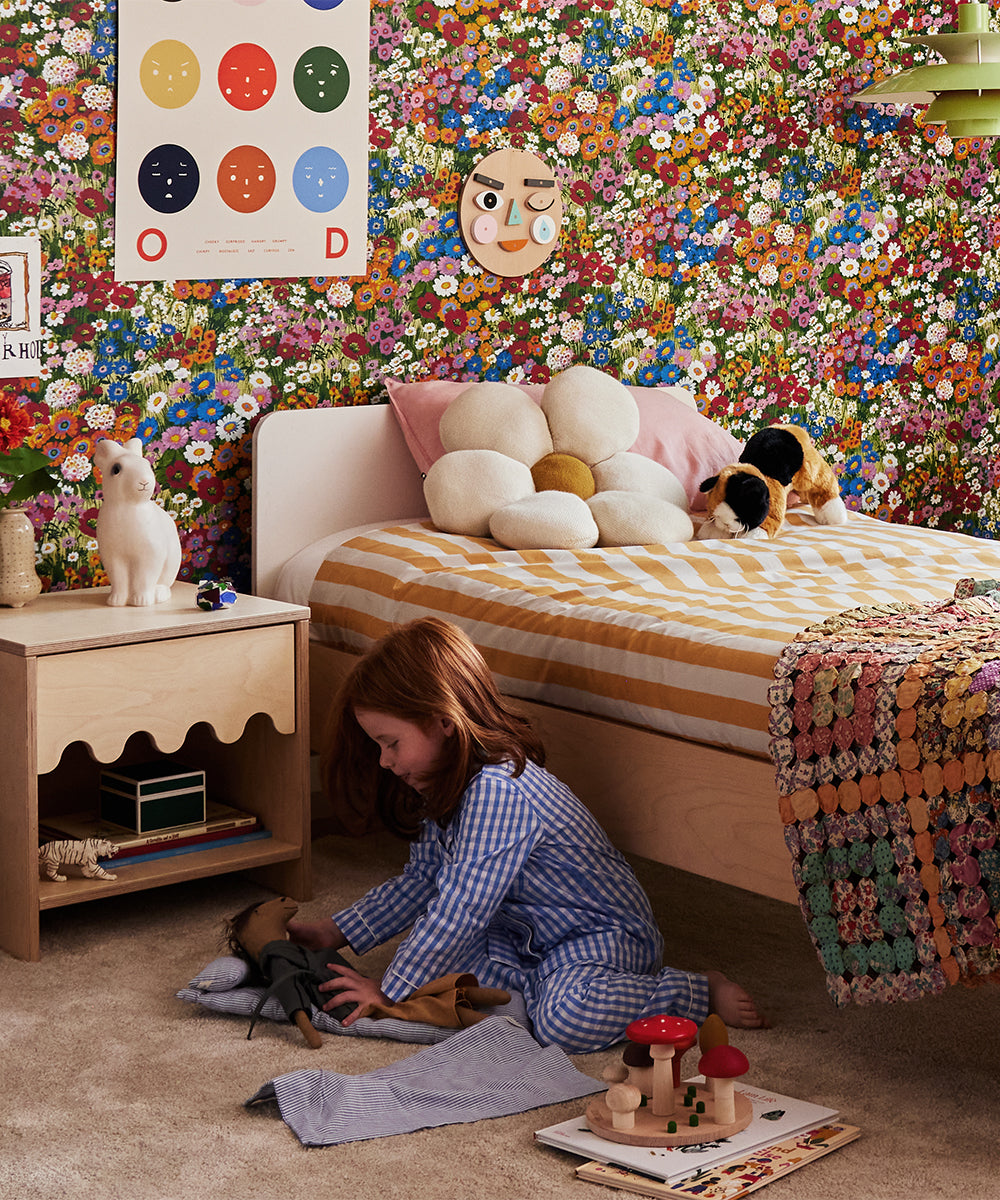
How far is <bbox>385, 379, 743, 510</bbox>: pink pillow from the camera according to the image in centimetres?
308

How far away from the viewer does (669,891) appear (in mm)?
2633

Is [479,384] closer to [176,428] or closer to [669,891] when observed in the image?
[176,428]

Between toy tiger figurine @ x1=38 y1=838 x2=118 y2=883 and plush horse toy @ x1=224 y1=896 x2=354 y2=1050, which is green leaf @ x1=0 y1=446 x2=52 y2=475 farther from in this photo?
plush horse toy @ x1=224 y1=896 x2=354 y2=1050

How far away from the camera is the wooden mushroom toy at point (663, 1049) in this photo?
5.67 feet

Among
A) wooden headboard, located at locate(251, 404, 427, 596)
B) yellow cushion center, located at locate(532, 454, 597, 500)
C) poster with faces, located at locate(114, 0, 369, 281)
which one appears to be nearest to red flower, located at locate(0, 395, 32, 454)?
poster with faces, located at locate(114, 0, 369, 281)

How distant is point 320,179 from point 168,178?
0.32m

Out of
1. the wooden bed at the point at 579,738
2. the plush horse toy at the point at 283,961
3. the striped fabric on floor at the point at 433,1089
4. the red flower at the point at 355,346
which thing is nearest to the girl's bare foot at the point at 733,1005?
the wooden bed at the point at 579,738

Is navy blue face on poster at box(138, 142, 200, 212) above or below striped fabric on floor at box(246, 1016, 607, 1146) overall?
above

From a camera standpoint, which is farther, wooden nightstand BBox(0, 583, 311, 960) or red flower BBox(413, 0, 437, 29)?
red flower BBox(413, 0, 437, 29)

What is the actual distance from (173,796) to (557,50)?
1785 millimetres

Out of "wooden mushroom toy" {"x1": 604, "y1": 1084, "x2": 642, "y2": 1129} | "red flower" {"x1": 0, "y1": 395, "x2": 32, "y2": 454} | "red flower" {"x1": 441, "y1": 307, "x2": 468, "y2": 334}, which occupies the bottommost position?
"wooden mushroom toy" {"x1": 604, "y1": 1084, "x2": 642, "y2": 1129}

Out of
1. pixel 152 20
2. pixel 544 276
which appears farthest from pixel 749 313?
pixel 152 20

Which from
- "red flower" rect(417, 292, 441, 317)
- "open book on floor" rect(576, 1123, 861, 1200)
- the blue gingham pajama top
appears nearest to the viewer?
"open book on floor" rect(576, 1123, 861, 1200)

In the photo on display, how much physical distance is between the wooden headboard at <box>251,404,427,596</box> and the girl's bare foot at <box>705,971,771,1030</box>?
4.25 ft
